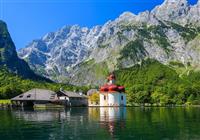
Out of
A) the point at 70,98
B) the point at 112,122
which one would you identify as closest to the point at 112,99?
the point at 70,98

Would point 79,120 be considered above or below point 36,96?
below

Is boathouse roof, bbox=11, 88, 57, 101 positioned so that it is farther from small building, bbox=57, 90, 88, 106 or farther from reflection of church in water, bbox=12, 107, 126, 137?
reflection of church in water, bbox=12, 107, 126, 137

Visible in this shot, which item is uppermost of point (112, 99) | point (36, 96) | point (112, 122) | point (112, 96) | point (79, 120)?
point (112, 96)

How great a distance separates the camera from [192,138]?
43.6 metres

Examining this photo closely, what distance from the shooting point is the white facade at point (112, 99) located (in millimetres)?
186475

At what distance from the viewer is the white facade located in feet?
612

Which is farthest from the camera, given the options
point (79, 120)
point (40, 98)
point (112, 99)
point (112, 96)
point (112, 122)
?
point (112, 99)

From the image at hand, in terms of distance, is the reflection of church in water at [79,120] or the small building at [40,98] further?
the small building at [40,98]

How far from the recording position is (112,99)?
615 feet

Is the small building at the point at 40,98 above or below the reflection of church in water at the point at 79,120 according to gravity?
above

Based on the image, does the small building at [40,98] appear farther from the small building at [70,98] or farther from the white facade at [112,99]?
the white facade at [112,99]

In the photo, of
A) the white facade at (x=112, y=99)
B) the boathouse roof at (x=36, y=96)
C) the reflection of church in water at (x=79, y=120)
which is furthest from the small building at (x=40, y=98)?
the reflection of church in water at (x=79, y=120)

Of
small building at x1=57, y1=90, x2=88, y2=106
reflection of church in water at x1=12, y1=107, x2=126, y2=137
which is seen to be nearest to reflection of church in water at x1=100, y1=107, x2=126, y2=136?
reflection of church in water at x1=12, y1=107, x2=126, y2=137

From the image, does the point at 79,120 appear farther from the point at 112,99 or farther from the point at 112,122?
the point at 112,99
